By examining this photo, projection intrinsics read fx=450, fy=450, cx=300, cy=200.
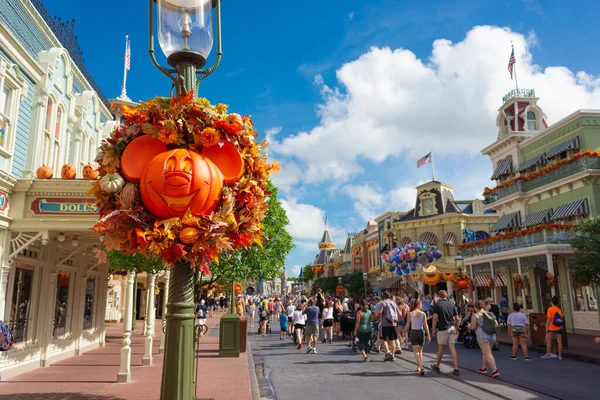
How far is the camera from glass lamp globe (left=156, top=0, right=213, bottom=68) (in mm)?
3988

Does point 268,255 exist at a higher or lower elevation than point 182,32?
lower

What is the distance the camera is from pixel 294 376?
10.1m

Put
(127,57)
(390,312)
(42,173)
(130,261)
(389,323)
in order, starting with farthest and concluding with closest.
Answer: (127,57), (389,323), (390,312), (130,261), (42,173)

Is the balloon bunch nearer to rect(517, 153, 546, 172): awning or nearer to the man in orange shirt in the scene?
rect(517, 153, 546, 172): awning

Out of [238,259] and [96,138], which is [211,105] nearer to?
[96,138]

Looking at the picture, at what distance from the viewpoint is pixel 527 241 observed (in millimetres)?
21812

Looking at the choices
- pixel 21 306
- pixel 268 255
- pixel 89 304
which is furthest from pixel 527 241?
pixel 21 306

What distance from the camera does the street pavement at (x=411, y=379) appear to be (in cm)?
801

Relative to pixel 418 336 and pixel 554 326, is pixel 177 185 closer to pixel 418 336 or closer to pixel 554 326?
pixel 418 336

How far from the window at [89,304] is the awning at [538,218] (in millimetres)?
20681

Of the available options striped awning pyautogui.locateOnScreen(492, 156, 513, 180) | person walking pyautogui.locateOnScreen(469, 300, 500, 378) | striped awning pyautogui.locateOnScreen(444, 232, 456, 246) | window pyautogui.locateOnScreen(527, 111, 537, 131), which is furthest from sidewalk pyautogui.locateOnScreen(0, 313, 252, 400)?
striped awning pyautogui.locateOnScreen(444, 232, 456, 246)

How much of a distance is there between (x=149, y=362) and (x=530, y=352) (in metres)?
11.1

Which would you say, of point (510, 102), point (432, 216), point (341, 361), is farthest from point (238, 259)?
point (432, 216)

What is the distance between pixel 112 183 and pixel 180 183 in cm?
59
